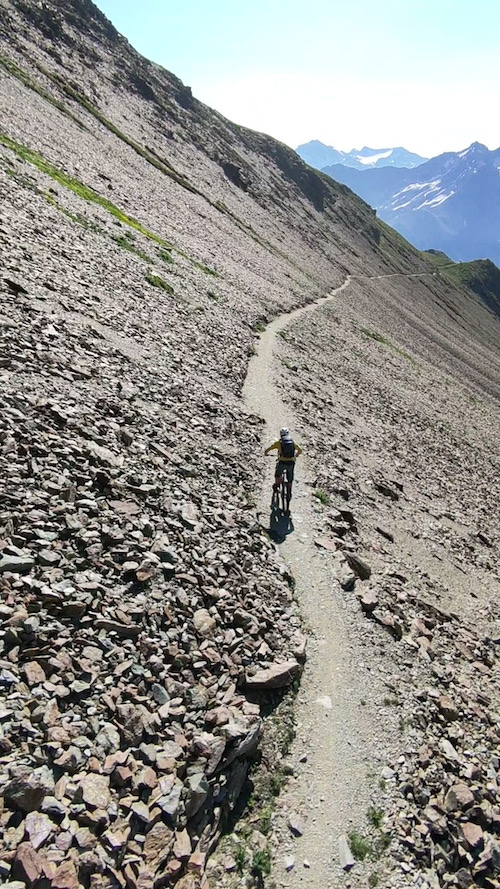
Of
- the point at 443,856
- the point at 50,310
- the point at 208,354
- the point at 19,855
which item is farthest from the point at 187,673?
the point at 208,354

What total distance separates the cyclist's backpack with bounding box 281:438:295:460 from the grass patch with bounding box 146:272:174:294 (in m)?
20.7

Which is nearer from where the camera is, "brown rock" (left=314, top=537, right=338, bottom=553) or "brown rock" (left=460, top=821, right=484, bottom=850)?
"brown rock" (left=460, top=821, right=484, bottom=850)

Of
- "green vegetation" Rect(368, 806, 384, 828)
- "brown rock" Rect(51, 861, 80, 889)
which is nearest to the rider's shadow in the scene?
"green vegetation" Rect(368, 806, 384, 828)

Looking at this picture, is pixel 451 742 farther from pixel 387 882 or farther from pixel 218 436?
pixel 218 436

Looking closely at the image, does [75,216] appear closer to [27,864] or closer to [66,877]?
[27,864]

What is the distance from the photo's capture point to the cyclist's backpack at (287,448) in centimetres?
1888

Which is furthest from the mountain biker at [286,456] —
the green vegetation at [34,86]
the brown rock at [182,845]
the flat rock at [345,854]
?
the green vegetation at [34,86]

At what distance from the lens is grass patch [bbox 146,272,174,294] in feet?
115

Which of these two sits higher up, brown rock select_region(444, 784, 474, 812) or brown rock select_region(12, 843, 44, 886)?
brown rock select_region(444, 784, 474, 812)

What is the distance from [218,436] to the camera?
2233 cm

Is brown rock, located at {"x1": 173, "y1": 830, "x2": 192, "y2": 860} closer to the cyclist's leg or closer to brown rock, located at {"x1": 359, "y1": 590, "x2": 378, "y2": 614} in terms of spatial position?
brown rock, located at {"x1": 359, "y1": 590, "x2": 378, "y2": 614}

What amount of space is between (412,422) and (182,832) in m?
39.4

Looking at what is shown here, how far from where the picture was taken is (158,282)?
1407 inches

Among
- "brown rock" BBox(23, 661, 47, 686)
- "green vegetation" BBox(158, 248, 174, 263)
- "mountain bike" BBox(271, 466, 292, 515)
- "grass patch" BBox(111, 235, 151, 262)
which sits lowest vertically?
"brown rock" BBox(23, 661, 47, 686)
